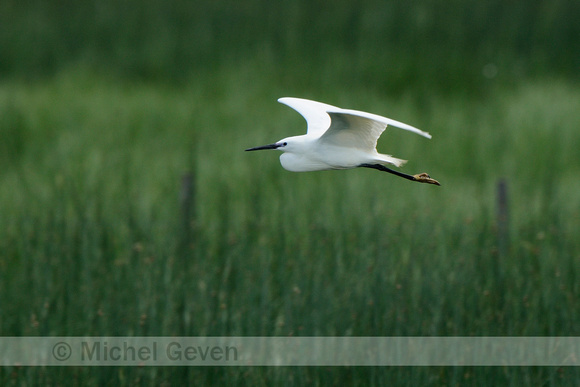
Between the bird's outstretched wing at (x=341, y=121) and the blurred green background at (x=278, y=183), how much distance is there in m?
1.67

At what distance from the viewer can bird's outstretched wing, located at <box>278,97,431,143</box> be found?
2252 mm

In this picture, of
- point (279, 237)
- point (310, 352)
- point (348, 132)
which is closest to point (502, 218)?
point (279, 237)

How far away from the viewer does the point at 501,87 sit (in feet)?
36.8

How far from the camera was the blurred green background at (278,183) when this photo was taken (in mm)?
4578

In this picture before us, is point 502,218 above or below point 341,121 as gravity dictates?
above

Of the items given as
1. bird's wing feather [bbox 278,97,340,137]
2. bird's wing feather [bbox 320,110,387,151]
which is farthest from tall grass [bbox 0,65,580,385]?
bird's wing feather [bbox 320,110,387,151]

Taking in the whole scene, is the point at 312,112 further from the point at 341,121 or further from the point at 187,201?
the point at 187,201

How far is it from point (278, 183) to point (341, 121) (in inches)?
175

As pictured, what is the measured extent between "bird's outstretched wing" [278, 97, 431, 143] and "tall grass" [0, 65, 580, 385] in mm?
1659

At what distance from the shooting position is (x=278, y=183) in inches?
274

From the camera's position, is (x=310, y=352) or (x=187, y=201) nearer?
(x=310, y=352)

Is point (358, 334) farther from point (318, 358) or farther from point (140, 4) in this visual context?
point (140, 4)

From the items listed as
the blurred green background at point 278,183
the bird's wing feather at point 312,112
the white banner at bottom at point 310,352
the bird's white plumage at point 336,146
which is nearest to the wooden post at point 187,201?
the blurred green background at point 278,183

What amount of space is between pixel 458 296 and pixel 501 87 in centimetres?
715
